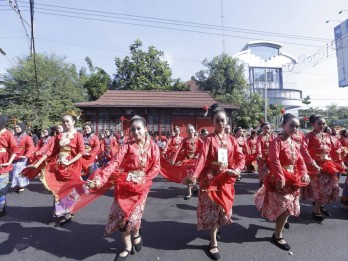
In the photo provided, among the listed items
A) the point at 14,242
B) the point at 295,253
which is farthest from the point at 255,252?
the point at 14,242

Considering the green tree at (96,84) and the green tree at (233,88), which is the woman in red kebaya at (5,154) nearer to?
the green tree at (233,88)

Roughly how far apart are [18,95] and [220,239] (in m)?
20.5

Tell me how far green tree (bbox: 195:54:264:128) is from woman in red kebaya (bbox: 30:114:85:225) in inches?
779

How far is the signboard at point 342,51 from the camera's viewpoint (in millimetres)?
20359

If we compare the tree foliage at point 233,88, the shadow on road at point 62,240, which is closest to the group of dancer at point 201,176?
the shadow on road at point 62,240

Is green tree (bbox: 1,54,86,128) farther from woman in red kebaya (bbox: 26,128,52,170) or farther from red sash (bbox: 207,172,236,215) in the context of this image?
red sash (bbox: 207,172,236,215)

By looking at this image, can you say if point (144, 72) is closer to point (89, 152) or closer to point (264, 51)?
point (89, 152)

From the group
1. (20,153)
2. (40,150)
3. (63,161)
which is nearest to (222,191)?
(63,161)

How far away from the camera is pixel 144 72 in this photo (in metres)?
26.4

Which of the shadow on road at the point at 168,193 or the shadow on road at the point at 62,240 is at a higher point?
the shadow on road at the point at 168,193

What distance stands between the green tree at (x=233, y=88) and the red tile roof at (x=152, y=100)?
454 cm

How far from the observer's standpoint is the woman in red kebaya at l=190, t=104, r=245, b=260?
3400 mm

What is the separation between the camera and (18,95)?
19625 mm

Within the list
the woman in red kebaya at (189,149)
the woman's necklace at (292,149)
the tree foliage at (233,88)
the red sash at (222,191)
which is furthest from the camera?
the tree foliage at (233,88)
